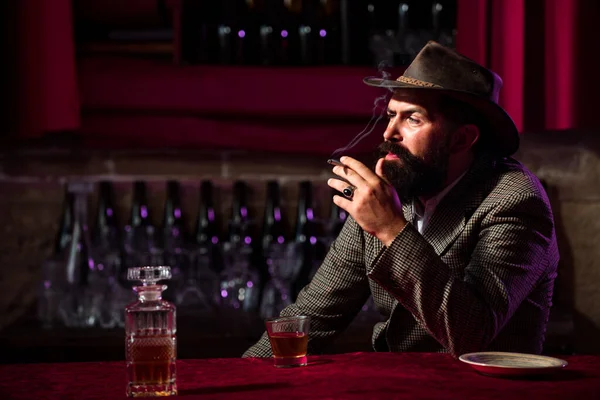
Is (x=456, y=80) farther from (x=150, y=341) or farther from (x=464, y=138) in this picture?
(x=150, y=341)

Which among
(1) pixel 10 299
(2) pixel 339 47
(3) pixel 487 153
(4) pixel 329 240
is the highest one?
(2) pixel 339 47

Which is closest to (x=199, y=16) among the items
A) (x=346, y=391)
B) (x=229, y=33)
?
(x=229, y=33)

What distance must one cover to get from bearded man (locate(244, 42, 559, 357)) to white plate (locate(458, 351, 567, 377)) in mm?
186

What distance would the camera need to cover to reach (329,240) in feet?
11.0

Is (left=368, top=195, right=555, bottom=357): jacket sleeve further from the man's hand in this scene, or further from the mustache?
the mustache

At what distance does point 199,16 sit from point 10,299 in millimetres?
1300

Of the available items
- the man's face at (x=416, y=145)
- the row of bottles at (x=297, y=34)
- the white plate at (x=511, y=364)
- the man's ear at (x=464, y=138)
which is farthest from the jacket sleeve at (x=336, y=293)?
the row of bottles at (x=297, y=34)

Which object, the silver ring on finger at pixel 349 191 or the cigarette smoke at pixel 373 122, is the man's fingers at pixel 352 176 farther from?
the cigarette smoke at pixel 373 122

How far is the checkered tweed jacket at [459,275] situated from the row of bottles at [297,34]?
3.64 ft

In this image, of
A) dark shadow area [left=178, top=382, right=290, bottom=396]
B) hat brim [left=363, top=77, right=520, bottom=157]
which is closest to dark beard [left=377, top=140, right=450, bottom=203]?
hat brim [left=363, top=77, right=520, bottom=157]

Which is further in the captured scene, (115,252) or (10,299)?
(10,299)

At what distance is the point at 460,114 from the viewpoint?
93.0 inches

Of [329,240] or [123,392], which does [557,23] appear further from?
[123,392]

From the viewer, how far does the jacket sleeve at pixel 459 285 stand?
1866mm
